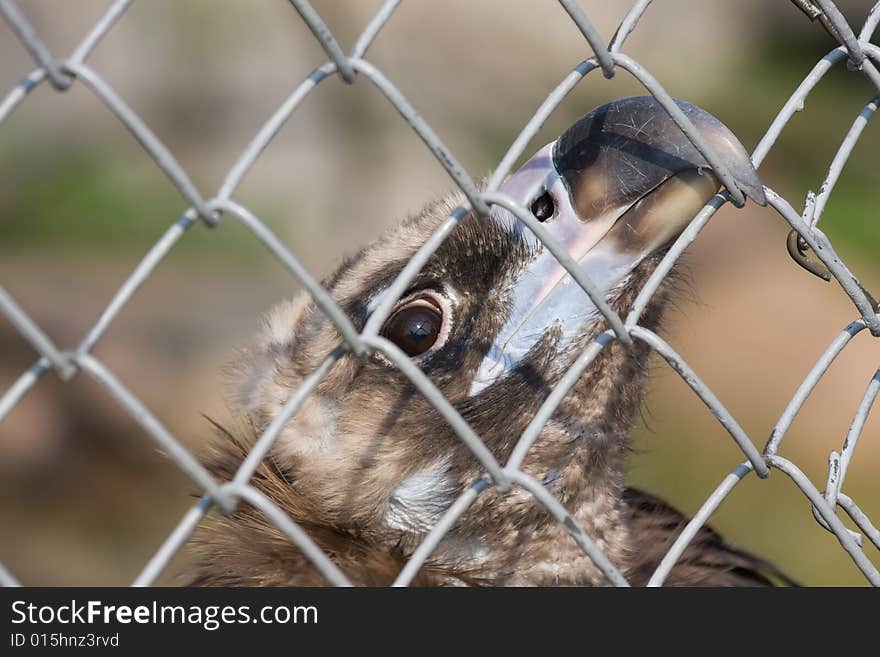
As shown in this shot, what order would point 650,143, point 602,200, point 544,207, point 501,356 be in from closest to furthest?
point 650,143 → point 602,200 → point 544,207 → point 501,356

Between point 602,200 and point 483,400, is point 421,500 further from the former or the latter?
point 602,200

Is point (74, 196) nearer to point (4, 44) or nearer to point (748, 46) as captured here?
point (4, 44)

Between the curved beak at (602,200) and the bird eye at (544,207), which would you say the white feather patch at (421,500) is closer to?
the curved beak at (602,200)

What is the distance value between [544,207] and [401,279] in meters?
0.67

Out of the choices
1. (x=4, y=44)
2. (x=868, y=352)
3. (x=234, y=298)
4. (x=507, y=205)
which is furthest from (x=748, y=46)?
(x=507, y=205)

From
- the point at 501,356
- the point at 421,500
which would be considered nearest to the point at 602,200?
the point at 501,356

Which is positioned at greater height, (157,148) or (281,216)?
(281,216)

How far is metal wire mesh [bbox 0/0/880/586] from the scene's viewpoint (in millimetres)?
914

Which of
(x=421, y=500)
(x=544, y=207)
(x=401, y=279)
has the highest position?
(x=544, y=207)

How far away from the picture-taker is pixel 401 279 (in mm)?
1088

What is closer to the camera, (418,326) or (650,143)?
(650,143)

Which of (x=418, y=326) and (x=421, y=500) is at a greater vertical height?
(x=418, y=326)
